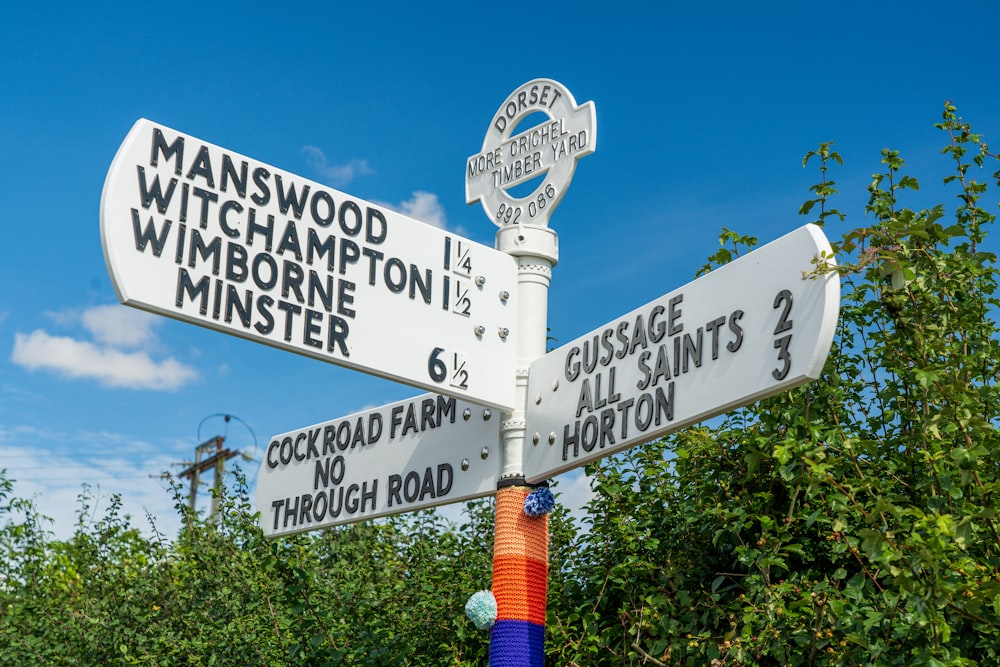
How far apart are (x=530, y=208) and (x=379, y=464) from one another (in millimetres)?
1129

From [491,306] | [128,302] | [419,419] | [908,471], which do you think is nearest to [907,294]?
[908,471]

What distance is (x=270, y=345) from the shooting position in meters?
3.62

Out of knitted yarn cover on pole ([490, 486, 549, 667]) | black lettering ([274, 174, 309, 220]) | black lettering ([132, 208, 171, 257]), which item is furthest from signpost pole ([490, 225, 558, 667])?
black lettering ([132, 208, 171, 257])

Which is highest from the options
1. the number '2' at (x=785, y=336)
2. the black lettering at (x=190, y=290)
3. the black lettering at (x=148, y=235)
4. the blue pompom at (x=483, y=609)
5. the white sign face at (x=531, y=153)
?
the white sign face at (x=531, y=153)

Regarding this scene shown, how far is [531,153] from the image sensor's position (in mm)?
4672

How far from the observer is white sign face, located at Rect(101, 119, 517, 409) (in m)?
3.48

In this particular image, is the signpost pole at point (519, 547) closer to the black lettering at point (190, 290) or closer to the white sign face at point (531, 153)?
the white sign face at point (531, 153)

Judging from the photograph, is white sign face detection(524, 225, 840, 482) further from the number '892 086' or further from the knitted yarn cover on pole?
the number '892 086'

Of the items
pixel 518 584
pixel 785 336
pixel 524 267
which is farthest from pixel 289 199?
pixel 785 336

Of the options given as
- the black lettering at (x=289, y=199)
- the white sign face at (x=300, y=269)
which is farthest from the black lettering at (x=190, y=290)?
the black lettering at (x=289, y=199)

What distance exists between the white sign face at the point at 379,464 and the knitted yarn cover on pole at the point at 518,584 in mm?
165

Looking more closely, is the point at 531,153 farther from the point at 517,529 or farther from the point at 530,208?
the point at 517,529

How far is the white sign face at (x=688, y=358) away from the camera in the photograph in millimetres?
3229

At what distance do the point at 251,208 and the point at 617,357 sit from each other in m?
1.22
